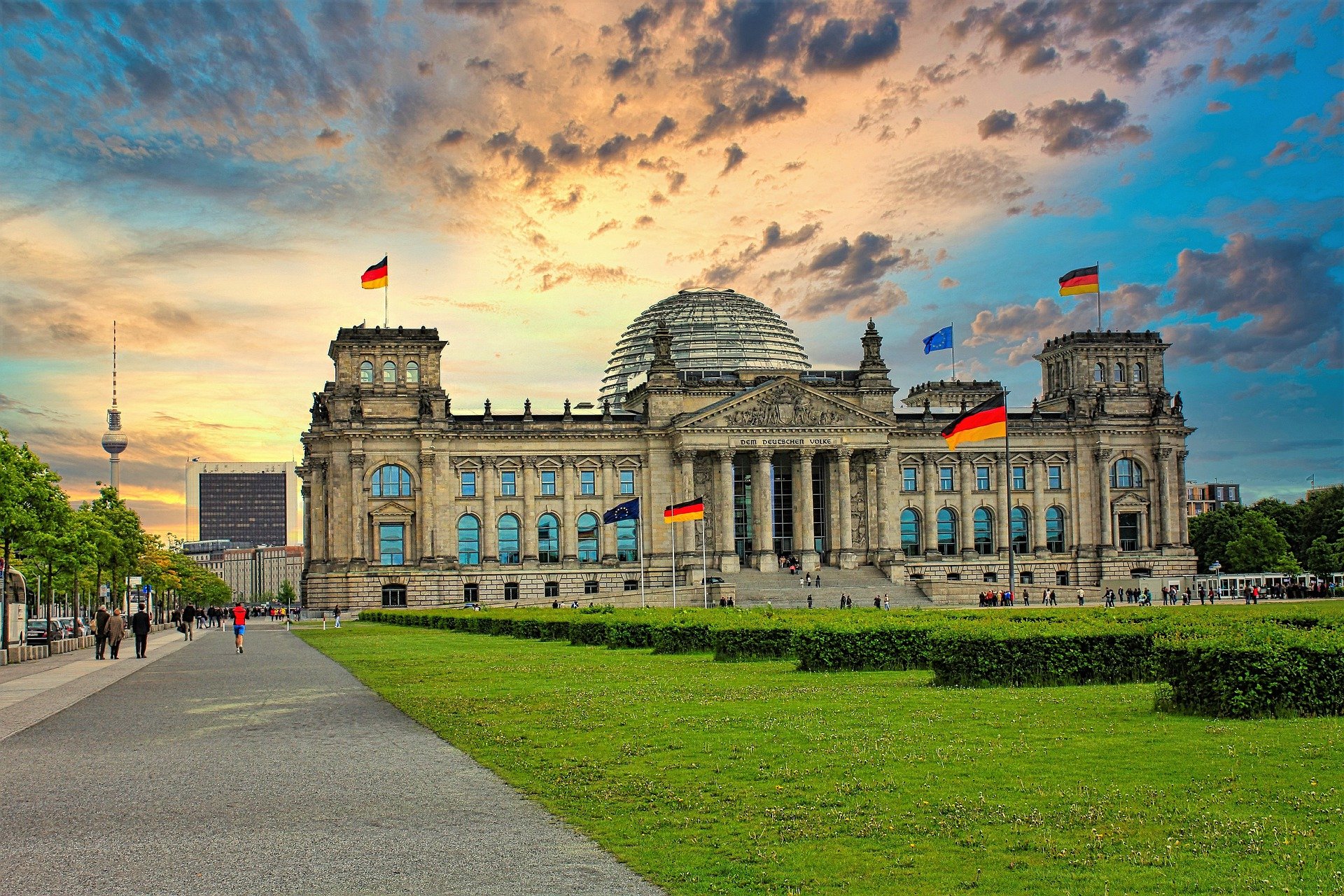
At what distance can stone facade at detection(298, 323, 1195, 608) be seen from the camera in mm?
114875

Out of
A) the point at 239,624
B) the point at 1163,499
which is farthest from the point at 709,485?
the point at 239,624

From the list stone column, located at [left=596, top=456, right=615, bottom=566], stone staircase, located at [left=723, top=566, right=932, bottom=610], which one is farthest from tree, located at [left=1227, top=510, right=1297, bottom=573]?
stone column, located at [left=596, top=456, right=615, bottom=566]

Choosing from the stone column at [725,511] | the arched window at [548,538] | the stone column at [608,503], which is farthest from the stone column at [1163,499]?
the arched window at [548,538]

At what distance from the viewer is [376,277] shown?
110688 millimetres

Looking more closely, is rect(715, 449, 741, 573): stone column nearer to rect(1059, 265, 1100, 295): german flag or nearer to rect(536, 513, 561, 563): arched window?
rect(536, 513, 561, 563): arched window

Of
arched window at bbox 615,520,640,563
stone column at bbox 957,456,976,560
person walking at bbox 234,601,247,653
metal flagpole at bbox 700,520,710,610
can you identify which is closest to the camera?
person walking at bbox 234,601,247,653

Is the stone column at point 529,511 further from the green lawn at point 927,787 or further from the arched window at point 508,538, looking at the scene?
the green lawn at point 927,787

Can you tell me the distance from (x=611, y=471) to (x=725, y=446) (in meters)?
10.9

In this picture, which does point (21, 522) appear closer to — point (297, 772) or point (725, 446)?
point (297, 772)

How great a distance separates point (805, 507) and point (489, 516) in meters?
27.6

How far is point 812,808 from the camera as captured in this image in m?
15.5

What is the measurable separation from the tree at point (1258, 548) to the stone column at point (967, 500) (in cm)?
3089

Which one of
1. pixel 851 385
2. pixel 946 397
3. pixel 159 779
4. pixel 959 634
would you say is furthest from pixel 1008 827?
pixel 946 397

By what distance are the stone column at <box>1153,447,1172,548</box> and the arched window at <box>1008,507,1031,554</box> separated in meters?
12.3
